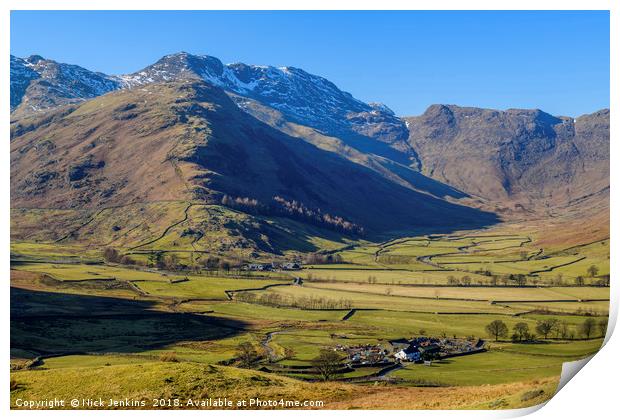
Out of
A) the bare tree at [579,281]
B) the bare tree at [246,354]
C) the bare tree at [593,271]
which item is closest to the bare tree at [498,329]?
the bare tree at [246,354]

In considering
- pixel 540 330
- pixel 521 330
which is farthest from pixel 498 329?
pixel 540 330

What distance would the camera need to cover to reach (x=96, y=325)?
385 ft

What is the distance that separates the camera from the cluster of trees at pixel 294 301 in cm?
14675

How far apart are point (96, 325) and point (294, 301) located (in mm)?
50044

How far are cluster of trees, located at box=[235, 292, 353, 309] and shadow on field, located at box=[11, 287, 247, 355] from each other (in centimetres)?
2298

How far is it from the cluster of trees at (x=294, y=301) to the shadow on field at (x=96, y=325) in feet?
75.4

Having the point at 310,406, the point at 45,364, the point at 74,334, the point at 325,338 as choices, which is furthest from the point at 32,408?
the point at 325,338

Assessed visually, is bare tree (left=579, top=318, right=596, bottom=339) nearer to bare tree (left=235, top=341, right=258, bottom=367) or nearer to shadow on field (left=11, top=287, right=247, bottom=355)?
bare tree (left=235, top=341, right=258, bottom=367)

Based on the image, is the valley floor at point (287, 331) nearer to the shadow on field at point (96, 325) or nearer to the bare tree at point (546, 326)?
the shadow on field at point (96, 325)

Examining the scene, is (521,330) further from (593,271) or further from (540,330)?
(593,271)

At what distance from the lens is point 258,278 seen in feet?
633

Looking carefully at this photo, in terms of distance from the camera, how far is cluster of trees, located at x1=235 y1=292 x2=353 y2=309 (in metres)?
147

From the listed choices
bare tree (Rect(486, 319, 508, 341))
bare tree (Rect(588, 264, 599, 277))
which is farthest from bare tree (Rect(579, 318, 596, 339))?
bare tree (Rect(588, 264, 599, 277))
